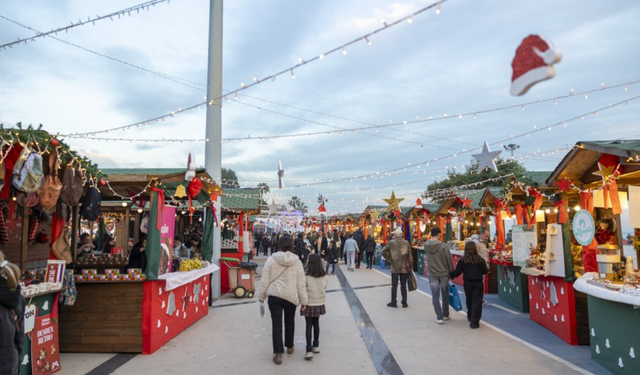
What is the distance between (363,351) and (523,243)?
465cm

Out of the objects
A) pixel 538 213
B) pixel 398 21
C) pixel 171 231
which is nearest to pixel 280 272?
pixel 171 231

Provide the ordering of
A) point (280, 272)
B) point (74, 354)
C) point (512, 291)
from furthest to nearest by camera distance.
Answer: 1. point (512, 291)
2. point (74, 354)
3. point (280, 272)

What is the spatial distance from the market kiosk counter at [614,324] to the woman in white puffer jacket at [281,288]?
3.61 metres

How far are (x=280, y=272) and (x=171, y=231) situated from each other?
299cm

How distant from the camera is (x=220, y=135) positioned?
11.6 meters

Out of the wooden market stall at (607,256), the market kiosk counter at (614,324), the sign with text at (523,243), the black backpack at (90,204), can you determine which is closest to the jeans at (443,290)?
the sign with text at (523,243)

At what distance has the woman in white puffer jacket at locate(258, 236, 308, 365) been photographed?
5.68m

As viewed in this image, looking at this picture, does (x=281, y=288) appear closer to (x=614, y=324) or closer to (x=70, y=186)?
(x=70, y=186)

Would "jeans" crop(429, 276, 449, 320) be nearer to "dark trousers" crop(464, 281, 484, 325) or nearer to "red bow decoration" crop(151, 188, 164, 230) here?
"dark trousers" crop(464, 281, 484, 325)

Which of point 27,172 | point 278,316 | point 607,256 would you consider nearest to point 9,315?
point 27,172

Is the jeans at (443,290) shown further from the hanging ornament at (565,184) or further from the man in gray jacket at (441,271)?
the hanging ornament at (565,184)

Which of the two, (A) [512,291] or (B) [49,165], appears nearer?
(B) [49,165]

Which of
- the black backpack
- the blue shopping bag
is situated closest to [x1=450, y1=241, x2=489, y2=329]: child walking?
the blue shopping bag

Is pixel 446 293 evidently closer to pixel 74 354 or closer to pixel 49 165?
pixel 74 354
